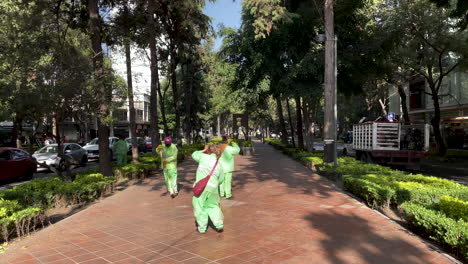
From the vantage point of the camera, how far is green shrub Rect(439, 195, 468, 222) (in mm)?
5195

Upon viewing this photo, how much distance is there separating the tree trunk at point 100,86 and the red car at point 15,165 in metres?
4.63

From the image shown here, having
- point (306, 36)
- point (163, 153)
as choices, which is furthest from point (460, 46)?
point (163, 153)

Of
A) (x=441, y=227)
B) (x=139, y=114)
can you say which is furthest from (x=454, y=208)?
(x=139, y=114)

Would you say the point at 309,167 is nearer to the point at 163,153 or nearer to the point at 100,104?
the point at 163,153

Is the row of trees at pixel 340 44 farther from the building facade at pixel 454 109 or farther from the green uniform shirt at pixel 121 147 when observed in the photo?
the green uniform shirt at pixel 121 147

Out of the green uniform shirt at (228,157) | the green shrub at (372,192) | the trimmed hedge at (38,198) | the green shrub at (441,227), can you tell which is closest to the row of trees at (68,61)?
the trimmed hedge at (38,198)

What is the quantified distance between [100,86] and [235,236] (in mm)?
6030

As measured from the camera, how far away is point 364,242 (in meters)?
5.42

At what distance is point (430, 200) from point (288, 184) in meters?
4.96

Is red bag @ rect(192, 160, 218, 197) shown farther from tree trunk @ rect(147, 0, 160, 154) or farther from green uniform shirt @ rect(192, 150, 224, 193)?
tree trunk @ rect(147, 0, 160, 154)

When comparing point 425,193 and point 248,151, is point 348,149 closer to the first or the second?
point 248,151

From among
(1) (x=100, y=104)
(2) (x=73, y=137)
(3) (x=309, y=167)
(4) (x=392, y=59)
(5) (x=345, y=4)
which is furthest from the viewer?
(2) (x=73, y=137)

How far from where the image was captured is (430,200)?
6.69 meters

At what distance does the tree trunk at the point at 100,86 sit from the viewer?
9727mm
